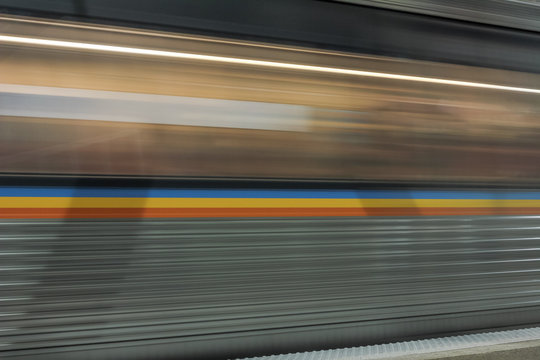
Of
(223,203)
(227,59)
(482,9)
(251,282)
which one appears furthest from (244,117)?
(482,9)

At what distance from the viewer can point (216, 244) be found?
2062 mm

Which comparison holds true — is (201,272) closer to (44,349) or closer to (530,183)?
(44,349)

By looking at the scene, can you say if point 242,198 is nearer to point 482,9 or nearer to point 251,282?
point 251,282

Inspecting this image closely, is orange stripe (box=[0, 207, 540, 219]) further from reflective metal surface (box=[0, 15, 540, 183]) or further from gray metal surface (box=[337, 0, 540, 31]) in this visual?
gray metal surface (box=[337, 0, 540, 31])

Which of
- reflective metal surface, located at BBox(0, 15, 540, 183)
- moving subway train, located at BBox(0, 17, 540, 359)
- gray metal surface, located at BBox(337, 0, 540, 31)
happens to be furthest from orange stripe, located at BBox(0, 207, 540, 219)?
gray metal surface, located at BBox(337, 0, 540, 31)

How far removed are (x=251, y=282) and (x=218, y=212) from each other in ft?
1.17

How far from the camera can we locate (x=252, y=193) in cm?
211

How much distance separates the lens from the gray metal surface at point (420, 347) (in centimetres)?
214

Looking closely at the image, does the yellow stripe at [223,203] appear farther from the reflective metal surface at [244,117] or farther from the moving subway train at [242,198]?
the reflective metal surface at [244,117]

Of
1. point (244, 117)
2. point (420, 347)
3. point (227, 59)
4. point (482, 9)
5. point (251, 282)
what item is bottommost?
point (420, 347)

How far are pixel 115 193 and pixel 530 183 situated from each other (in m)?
2.31

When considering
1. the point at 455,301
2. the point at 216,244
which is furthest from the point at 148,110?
the point at 455,301

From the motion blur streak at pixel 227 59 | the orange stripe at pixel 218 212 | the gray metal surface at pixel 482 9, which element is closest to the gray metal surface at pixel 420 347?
the orange stripe at pixel 218 212

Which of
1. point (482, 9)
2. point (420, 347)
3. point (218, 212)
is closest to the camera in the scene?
point (218, 212)
